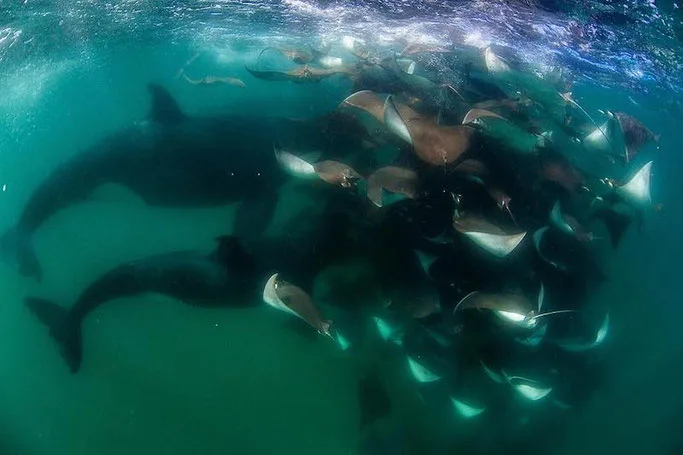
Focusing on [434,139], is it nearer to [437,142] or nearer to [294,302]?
[437,142]

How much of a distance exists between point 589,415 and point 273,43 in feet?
39.2

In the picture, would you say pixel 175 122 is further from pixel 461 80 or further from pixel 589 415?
pixel 589 415

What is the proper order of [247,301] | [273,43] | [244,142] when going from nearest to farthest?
[247,301]
[244,142]
[273,43]

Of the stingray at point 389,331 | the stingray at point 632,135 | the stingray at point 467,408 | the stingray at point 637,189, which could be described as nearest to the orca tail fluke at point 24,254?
the stingray at point 389,331

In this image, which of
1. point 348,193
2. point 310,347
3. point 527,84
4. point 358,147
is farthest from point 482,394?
point 527,84

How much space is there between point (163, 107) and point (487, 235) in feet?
21.8

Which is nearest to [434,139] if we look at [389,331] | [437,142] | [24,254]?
[437,142]

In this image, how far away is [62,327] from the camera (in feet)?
24.6

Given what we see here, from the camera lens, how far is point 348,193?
5863 mm

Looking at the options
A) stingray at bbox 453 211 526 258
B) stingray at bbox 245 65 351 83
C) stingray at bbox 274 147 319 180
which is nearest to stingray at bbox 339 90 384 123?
stingray at bbox 274 147 319 180

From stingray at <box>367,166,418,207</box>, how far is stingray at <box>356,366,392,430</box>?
278 cm

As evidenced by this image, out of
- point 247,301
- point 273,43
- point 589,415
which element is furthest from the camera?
point 273,43

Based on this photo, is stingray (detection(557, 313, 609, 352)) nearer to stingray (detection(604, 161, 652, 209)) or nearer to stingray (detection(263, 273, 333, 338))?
stingray (detection(604, 161, 652, 209))

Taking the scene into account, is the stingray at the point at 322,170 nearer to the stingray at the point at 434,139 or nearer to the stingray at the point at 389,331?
the stingray at the point at 434,139
